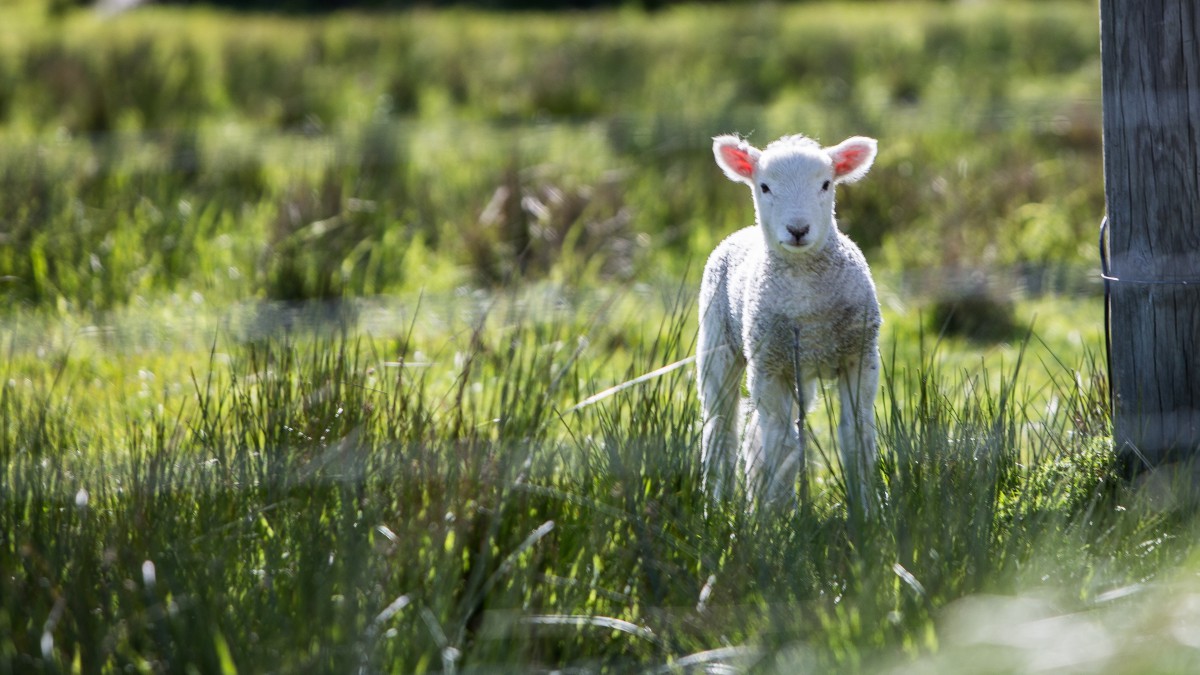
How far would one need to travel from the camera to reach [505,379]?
296 centimetres

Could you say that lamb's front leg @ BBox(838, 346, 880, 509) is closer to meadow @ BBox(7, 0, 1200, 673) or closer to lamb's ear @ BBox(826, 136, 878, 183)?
meadow @ BBox(7, 0, 1200, 673)

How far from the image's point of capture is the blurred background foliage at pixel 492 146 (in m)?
6.48

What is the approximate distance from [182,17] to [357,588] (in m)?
16.5

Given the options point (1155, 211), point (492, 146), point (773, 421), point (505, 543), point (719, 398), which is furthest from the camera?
point (492, 146)

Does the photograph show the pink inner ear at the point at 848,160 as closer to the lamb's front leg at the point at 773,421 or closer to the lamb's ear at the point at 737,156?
the lamb's ear at the point at 737,156

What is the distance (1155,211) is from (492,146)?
→ 21.8 ft

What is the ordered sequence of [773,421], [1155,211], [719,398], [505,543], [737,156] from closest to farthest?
1. [505,543]
2. [1155,211]
3. [719,398]
4. [773,421]
5. [737,156]

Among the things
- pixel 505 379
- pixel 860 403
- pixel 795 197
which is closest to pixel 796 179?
pixel 795 197

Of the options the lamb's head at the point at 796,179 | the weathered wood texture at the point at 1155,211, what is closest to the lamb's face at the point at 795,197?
the lamb's head at the point at 796,179

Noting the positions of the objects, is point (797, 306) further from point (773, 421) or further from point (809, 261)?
point (773, 421)

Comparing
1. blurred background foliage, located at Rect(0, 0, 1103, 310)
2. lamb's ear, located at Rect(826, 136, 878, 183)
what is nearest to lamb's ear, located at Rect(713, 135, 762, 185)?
lamb's ear, located at Rect(826, 136, 878, 183)

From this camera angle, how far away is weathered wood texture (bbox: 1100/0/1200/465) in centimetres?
318

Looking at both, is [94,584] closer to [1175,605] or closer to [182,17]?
[1175,605]

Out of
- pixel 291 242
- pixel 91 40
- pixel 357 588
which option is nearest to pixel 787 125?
pixel 291 242
